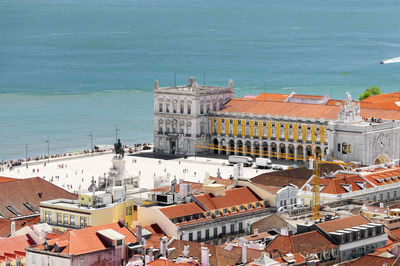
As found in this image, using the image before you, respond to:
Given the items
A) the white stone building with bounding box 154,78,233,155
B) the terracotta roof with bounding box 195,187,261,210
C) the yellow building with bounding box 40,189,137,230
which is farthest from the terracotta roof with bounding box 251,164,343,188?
the white stone building with bounding box 154,78,233,155

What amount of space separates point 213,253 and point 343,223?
388 inches

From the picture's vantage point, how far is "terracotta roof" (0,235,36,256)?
7144 centimetres

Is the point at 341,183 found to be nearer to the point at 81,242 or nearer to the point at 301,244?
the point at 301,244

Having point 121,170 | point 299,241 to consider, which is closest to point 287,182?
point 121,170

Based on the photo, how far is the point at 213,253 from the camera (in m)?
69.2

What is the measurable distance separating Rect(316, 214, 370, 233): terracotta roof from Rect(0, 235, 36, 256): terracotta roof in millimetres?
16989

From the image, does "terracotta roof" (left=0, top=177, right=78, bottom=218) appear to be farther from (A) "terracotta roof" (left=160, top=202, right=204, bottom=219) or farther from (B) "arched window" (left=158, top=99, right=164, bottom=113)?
(B) "arched window" (left=158, top=99, right=164, bottom=113)

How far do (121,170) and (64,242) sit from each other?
65.0 ft

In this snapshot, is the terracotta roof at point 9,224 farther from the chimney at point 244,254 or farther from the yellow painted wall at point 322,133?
the yellow painted wall at point 322,133

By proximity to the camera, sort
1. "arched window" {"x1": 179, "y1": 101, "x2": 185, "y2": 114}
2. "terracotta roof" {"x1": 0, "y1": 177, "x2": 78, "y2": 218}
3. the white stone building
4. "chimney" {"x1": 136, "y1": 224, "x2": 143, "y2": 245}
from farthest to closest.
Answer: "arched window" {"x1": 179, "y1": 101, "x2": 185, "y2": 114} → the white stone building → "terracotta roof" {"x1": 0, "y1": 177, "x2": 78, "y2": 218} → "chimney" {"x1": 136, "y1": 224, "x2": 143, "y2": 245}

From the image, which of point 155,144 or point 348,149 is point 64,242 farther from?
point 155,144

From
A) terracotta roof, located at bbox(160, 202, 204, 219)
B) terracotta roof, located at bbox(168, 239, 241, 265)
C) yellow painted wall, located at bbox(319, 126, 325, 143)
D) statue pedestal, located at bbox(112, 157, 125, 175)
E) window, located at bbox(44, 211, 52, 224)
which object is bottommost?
terracotta roof, located at bbox(168, 239, 241, 265)

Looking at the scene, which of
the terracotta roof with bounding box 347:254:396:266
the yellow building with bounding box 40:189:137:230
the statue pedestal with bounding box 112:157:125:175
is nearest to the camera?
the terracotta roof with bounding box 347:254:396:266

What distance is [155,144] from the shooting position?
479 feet
